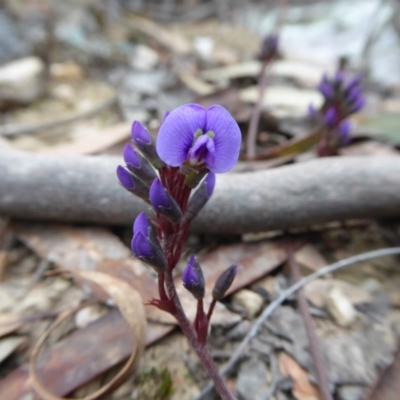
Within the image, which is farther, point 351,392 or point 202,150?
point 351,392

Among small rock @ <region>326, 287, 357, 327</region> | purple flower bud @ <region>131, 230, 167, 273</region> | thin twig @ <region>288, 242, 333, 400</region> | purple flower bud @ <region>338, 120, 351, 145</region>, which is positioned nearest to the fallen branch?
thin twig @ <region>288, 242, 333, 400</region>

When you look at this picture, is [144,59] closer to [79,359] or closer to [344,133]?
[344,133]

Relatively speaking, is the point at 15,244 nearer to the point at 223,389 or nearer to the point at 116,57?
the point at 223,389

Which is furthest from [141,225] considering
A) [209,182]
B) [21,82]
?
[21,82]

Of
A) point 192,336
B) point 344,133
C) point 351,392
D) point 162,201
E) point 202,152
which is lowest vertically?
point 351,392

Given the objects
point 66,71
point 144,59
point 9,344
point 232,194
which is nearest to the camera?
point 9,344

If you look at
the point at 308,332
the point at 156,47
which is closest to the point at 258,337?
the point at 308,332

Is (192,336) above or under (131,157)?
under

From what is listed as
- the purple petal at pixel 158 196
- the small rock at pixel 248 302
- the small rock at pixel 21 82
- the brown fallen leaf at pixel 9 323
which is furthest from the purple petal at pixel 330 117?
the small rock at pixel 21 82
